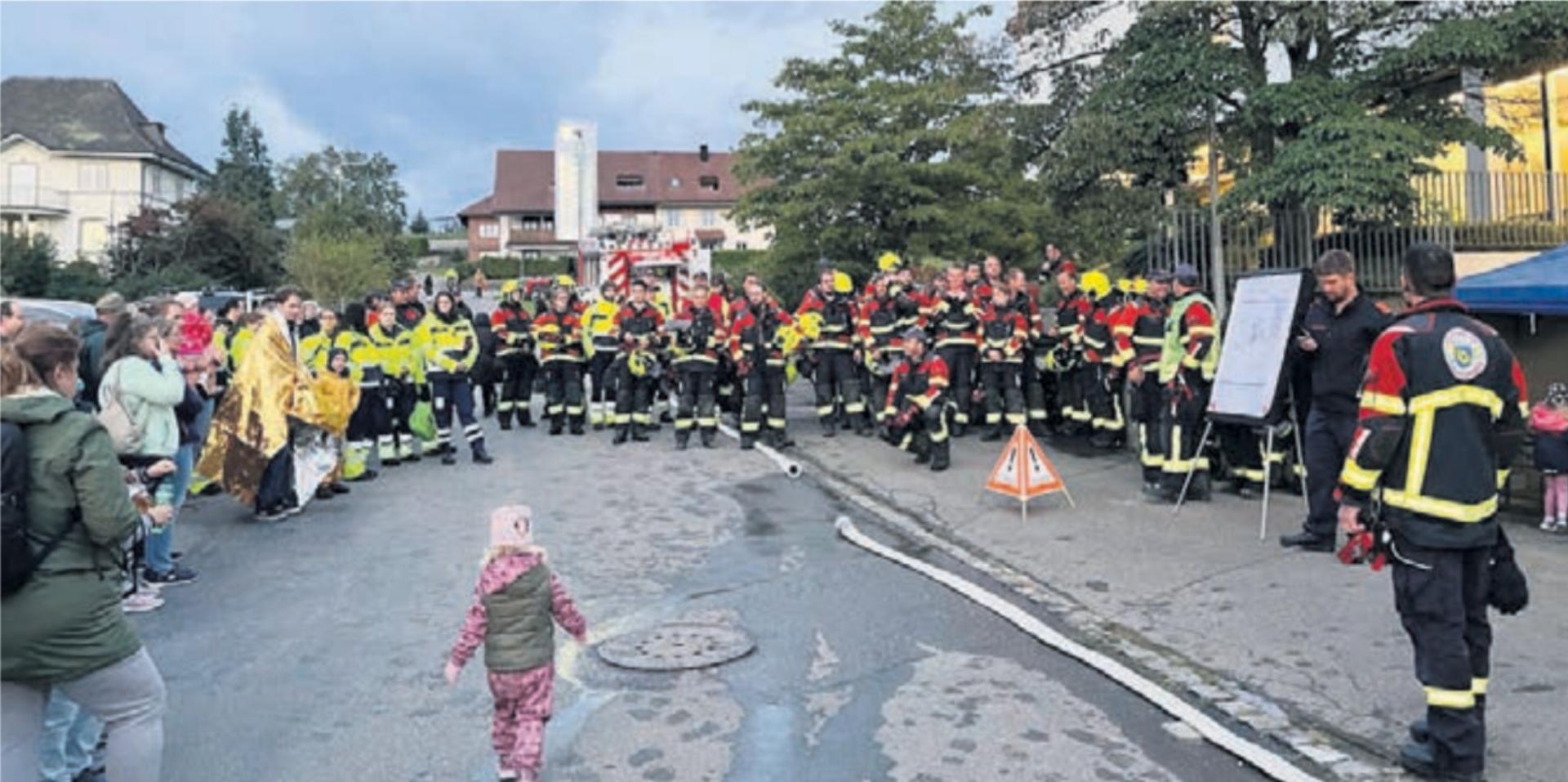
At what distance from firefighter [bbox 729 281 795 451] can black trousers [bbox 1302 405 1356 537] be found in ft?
22.0

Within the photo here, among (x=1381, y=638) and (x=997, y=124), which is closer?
(x=1381, y=638)

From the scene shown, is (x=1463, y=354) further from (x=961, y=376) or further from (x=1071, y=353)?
(x=961, y=376)

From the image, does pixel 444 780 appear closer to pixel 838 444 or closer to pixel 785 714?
pixel 785 714

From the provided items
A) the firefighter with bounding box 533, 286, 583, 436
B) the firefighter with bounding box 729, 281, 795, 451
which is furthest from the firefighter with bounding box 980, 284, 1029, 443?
the firefighter with bounding box 533, 286, 583, 436

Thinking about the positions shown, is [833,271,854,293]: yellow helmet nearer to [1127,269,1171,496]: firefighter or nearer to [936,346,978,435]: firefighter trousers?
[936,346,978,435]: firefighter trousers

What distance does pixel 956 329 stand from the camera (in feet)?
43.8

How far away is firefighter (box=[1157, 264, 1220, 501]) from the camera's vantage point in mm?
9812

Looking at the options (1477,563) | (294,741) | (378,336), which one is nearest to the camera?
(1477,563)

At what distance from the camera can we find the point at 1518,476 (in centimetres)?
902

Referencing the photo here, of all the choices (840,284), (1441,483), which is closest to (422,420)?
(840,284)

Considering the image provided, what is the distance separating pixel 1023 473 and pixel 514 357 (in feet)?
26.9

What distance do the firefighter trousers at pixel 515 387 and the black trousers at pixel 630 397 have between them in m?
1.86

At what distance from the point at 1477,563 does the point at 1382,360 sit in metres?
0.86

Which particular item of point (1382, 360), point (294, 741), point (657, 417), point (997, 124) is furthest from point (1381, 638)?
point (997, 124)
